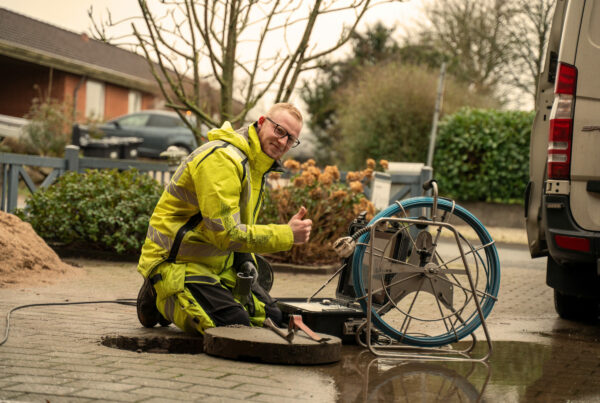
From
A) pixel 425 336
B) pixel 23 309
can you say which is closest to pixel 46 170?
pixel 23 309

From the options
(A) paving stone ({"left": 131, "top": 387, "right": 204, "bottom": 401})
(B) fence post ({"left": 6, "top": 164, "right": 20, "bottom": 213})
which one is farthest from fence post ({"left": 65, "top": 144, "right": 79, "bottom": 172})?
(A) paving stone ({"left": 131, "top": 387, "right": 204, "bottom": 401})

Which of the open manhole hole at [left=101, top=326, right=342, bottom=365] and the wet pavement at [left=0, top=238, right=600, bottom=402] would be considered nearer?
the wet pavement at [left=0, top=238, right=600, bottom=402]

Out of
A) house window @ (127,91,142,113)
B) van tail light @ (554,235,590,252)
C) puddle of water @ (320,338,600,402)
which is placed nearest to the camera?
puddle of water @ (320,338,600,402)

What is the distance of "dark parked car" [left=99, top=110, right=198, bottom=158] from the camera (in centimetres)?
2598

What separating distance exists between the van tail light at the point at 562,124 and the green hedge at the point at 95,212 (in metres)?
4.90

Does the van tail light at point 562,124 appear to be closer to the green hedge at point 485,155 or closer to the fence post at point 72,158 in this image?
the fence post at point 72,158

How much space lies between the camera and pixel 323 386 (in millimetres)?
4008

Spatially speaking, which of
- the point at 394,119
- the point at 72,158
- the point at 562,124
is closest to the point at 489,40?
the point at 394,119

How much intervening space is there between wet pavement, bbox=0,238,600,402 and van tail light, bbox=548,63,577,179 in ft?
4.08

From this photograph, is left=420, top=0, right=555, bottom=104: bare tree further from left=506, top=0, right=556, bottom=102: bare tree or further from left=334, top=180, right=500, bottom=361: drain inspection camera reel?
left=334, top=180, right=500, bottom=361: drain inspection camera reel

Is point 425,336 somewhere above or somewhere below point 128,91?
below

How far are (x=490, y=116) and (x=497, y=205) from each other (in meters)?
2.10

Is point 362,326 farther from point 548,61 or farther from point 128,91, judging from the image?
point 128,91

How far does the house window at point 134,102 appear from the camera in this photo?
1413 inches
